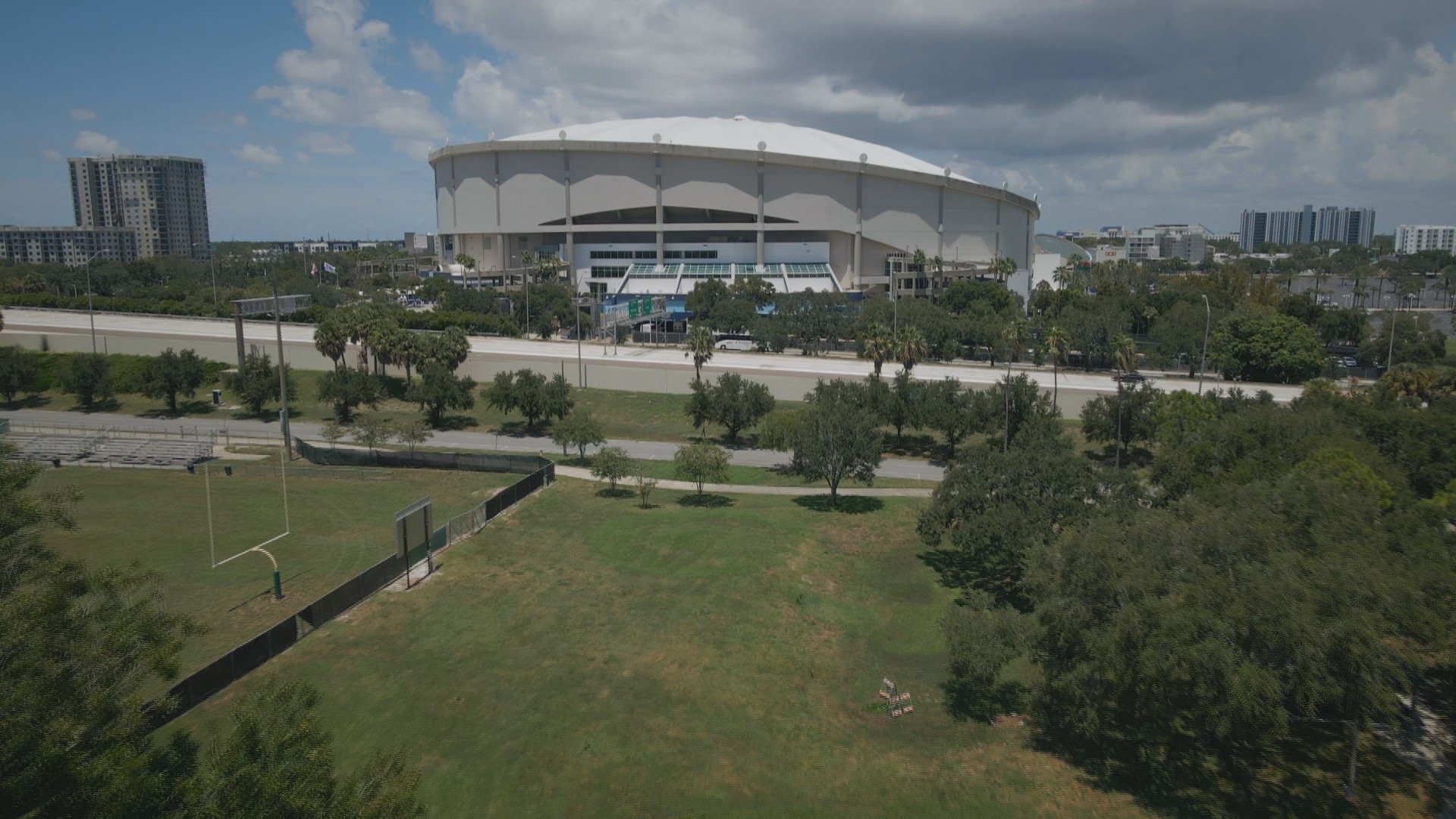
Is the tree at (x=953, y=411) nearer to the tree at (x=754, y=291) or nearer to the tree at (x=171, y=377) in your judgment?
the tree at (x=754, y=291)

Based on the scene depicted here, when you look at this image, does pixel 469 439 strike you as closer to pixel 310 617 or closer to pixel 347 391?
pixel 347 391

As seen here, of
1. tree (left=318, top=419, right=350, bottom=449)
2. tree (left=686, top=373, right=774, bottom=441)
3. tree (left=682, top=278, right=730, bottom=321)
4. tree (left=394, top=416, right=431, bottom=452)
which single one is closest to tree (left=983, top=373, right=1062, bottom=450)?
tree (left=686, top=373, right=774, bottom=441)

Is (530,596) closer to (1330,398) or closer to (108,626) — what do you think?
(108,626)

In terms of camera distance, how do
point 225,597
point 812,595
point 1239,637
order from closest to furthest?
point 1239,637, point 225,597, point 812,595

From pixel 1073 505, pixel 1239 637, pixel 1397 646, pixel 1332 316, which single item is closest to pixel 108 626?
pixel 1239 637

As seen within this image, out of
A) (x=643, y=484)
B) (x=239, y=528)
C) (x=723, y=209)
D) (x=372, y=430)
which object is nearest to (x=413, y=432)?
(x=372, y=430)
